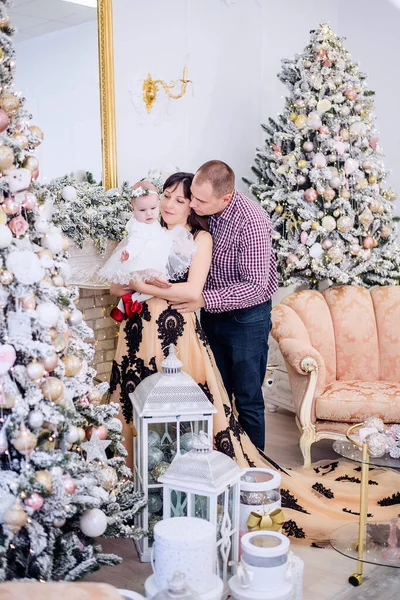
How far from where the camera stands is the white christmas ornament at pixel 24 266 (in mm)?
2088

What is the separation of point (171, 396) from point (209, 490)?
0.50m

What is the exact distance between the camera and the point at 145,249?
3.07m

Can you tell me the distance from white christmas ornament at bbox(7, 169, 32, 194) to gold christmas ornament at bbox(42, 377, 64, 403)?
2.00ft

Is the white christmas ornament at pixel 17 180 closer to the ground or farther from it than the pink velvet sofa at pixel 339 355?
farther from it

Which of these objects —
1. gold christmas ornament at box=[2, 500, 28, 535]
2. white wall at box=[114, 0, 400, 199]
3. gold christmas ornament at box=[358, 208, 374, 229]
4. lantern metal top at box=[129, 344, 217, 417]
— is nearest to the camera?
gold christmas ornament at box=[2, 500, 28, 535]

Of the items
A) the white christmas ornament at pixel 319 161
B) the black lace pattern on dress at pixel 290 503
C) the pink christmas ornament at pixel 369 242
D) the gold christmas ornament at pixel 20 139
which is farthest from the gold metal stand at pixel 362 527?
the white christmas ornament at pixel 319 161

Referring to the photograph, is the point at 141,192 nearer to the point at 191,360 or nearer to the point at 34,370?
the point at 191,360

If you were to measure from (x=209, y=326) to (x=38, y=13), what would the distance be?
6.07ft

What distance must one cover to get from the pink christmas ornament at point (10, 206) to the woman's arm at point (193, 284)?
1009 mm

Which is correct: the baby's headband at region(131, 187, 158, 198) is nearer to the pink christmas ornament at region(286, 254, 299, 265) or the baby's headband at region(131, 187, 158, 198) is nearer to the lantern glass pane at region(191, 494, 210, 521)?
the lantern glass pane at region(191, 494, 210, 521)

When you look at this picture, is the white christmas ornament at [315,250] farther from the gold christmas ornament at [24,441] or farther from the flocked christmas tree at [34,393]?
the gold christmas ornament at [24,441]

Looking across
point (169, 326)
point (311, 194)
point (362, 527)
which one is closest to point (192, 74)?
point (311, 194)

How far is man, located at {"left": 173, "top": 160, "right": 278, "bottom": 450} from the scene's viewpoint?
135 inches

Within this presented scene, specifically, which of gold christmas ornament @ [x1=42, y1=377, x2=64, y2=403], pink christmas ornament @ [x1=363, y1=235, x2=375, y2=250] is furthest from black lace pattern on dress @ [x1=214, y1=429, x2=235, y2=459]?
pink christmas ornament @ [x1=363, y1=235, x2=375, y2=250]
